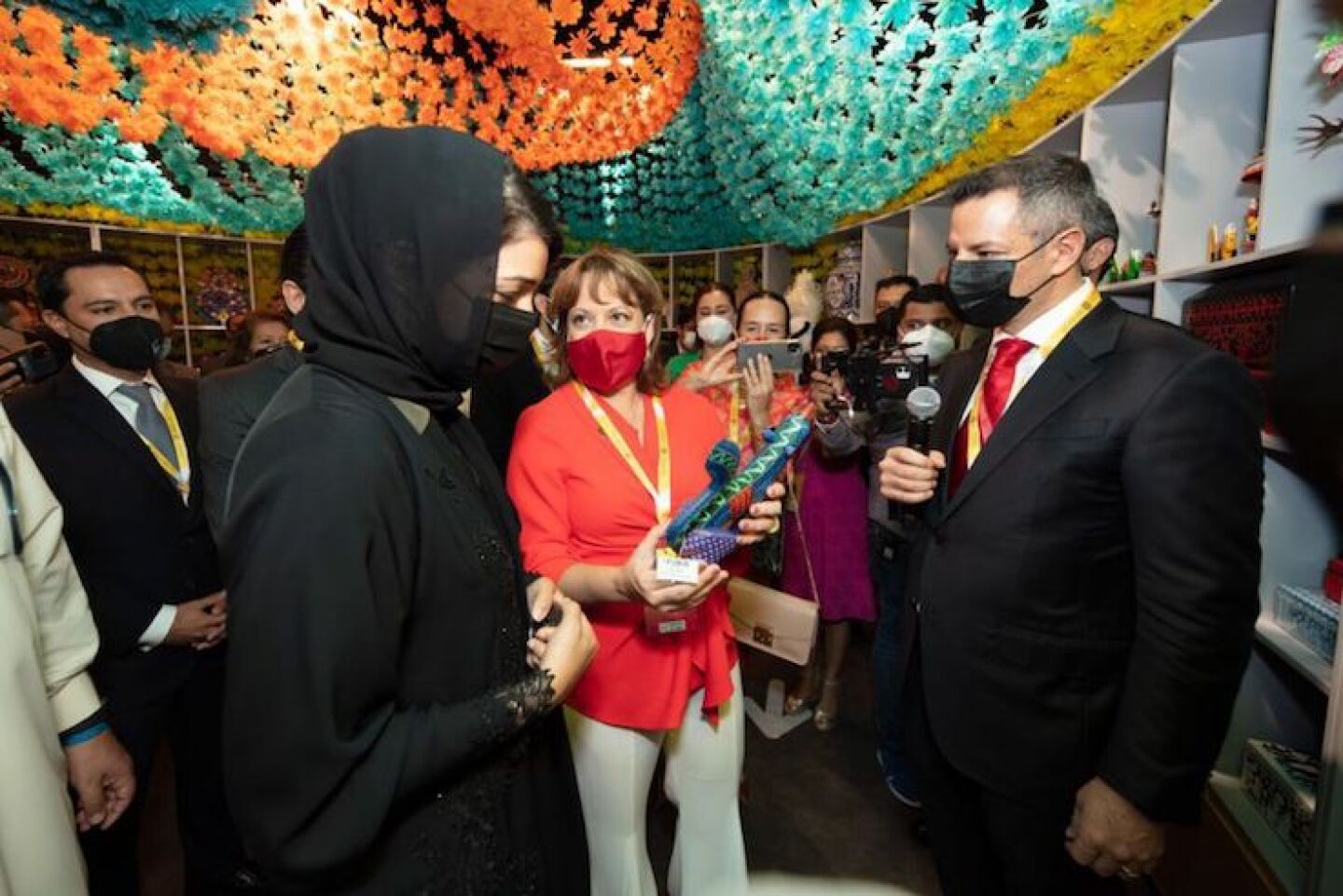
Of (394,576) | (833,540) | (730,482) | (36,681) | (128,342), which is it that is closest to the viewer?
(394,576)

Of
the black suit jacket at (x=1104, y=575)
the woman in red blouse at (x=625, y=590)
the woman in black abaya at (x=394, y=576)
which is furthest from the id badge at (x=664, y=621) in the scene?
the black suit jacket at (x=1104, y=575)

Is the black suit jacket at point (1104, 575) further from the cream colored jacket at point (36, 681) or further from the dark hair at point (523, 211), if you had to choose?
the cream colored jacket at point (36, 681)

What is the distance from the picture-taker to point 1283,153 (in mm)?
1462

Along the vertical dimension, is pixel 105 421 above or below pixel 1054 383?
below

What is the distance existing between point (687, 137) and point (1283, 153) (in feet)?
12.4

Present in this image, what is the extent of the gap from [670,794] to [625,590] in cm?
65

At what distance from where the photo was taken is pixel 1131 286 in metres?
2.13

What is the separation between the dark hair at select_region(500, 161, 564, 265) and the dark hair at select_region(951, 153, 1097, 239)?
0.95 meters

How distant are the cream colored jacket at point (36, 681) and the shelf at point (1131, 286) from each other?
9.03 feet

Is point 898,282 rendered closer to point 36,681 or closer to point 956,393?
point 956,393

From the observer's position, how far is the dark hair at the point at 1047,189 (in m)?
1.27

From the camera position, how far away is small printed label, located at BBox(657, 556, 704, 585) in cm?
116

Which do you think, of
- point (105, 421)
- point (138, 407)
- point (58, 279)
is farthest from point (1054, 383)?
point (58, 279)

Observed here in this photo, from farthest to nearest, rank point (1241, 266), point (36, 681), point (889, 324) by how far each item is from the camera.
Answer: point (889, 324) → point (1241, 266) → point (36, 681)
